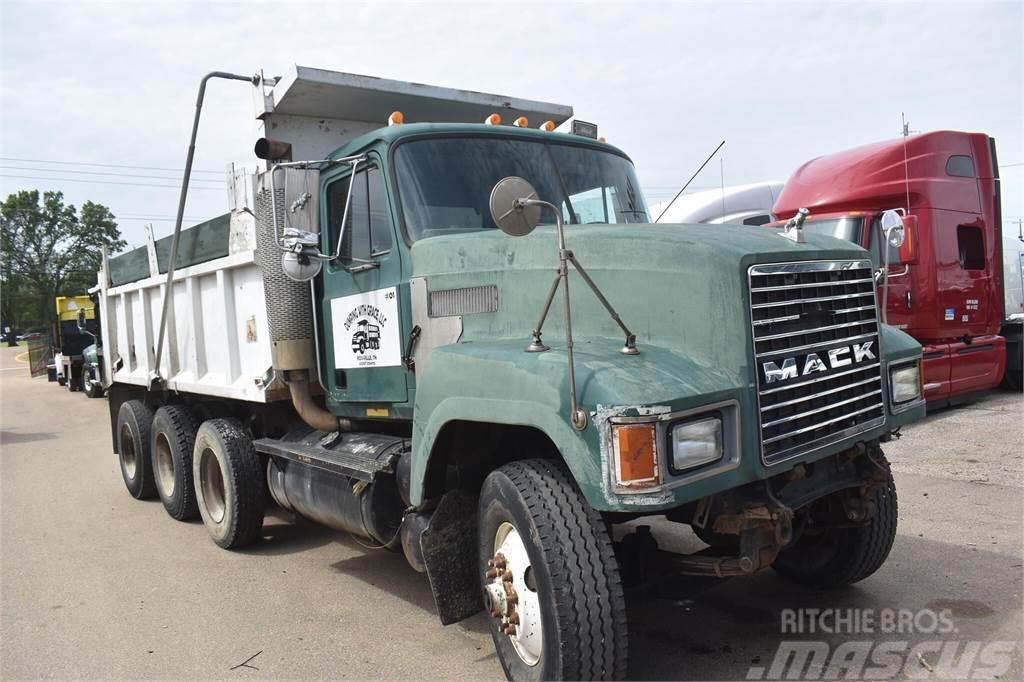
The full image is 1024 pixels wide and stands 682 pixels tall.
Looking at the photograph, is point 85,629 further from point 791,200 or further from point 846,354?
point 791,200

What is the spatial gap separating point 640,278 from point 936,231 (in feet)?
26.9

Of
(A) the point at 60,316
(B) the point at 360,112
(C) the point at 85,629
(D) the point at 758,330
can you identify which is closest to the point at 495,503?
(D) the point at 758,330

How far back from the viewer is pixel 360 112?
5.88 metres

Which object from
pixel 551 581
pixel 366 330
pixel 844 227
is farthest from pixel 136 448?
pixel 844 227

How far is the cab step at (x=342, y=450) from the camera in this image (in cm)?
456

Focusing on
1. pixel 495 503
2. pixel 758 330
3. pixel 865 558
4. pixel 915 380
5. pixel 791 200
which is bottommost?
pixel 865 558

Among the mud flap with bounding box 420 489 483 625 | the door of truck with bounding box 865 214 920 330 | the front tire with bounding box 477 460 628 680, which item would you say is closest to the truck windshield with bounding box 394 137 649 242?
the mud flap with bounding box 420 489 483 625

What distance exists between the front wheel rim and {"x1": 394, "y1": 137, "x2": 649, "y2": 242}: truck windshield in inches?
69.1

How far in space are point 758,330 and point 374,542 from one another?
2.79 meters

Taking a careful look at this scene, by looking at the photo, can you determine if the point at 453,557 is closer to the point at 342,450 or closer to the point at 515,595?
the point at 515,595

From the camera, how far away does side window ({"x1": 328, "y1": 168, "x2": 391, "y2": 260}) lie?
4.68 metres

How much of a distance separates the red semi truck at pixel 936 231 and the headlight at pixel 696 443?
7800 millimetres

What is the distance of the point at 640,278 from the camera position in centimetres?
352

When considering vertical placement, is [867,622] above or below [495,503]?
below
